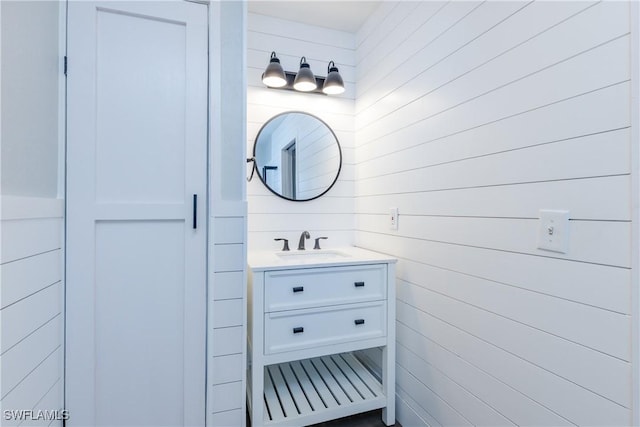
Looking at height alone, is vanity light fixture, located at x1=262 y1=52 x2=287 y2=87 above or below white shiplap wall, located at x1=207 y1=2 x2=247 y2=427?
above

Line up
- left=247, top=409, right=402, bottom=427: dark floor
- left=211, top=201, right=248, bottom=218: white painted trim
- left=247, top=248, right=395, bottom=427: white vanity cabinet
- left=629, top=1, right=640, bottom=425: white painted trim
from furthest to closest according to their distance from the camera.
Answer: left=247, top=409, right=402, bottom=427: dark floor < left=247, top=248, right=395, bottom=427: white vanity cabinet < left=211, top=201, right=248, bottom=218: white painted trim < left=629, top=1, right=640, bottom=425: white painted trim

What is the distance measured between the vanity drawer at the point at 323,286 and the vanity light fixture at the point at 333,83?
Answer: 113 centimetres

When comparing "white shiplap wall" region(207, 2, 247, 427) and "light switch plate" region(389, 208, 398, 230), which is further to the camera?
"light switch plate" region(389, 208, 398, 230)

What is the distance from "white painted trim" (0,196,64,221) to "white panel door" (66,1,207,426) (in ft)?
0.20

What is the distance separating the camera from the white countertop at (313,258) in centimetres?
148

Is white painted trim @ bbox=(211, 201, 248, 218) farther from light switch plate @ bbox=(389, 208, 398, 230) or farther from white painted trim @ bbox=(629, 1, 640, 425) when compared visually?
white painted trim @ bbox=(629, 1, 640, 425)

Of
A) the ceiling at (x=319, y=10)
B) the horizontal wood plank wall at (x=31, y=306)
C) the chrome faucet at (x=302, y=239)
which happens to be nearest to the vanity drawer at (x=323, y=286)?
the chrome faucet at (x=302, y=239)

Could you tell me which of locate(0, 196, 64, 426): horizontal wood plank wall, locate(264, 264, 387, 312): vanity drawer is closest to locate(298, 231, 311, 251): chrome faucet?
locate(264, 264, 387, 312): vanity drawer

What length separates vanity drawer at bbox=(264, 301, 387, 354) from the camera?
1456 mm

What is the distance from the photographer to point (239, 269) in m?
1.37

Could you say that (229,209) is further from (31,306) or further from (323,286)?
(31,306)

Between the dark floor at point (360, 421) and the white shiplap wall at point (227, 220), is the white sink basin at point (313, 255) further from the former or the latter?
the dark floor at point (360, 421)

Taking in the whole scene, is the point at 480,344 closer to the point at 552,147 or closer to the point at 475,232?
the point at 475,232

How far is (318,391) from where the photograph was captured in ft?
5.53
